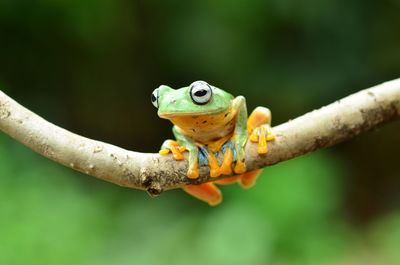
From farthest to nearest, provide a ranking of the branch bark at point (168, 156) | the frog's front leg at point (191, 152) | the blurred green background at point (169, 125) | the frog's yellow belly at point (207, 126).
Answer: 1. the blurred green background at point (169, 125)
2. the frog's yellow belly at point (207, 126)
3. the frog's front leg at point (191, 152)
4. the branch bark at point (168, 156)

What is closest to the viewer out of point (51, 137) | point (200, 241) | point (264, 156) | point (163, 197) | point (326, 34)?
point (51, 137)

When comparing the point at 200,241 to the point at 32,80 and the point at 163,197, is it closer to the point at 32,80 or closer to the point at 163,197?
the point at 163,197

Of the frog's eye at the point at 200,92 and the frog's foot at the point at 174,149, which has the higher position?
the frog's eye at the point at 200,92

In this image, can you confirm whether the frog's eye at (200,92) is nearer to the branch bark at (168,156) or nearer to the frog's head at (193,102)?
the frog's head at (193,102)

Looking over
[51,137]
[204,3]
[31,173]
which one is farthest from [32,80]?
[51,137]

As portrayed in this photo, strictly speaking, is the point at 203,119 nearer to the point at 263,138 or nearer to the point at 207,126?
the point at 207,126

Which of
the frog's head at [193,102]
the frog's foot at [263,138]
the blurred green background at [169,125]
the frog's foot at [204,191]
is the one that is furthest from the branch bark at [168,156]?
the blurred green background at [169,125]

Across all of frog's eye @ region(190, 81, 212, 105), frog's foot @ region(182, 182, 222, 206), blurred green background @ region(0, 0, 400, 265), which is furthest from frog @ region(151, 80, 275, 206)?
blurred green background @ region(0, 0, 400, 265)
